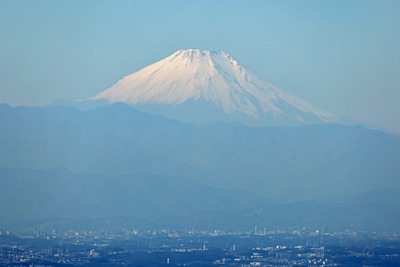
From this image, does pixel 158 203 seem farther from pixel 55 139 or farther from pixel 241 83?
pixel 241 83

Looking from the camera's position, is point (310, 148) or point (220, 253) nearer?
point (220, 253)

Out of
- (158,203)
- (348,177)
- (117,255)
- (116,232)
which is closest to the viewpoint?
(117,255)

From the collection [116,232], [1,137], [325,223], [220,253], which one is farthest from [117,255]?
[1,137]

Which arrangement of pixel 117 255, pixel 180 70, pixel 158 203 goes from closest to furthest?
pixel 117 255, pixel 158 203, pixel 180 70
